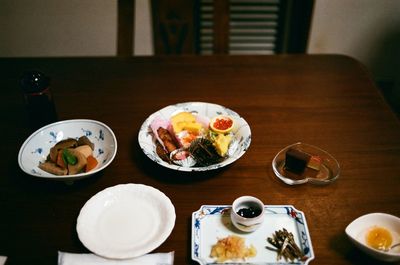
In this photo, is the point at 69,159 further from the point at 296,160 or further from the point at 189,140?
the point at 296,160

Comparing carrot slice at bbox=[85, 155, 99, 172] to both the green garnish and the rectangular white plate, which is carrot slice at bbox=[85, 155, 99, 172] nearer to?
the green garnish

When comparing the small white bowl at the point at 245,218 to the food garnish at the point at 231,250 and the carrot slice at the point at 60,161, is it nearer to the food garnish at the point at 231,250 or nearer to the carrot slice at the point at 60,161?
the food garnish at the point at 231,250

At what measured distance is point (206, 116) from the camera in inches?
59.6

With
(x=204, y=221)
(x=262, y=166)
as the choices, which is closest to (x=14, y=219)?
(x=204, y=221)

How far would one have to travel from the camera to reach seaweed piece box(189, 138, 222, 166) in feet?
4.27

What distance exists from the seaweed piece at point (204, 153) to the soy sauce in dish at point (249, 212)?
0.25 meters

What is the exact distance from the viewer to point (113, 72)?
1.85 m

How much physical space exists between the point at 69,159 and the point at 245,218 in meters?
0.65

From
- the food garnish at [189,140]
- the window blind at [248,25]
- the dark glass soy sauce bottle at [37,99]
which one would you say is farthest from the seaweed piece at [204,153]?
the window blind at [248,25]

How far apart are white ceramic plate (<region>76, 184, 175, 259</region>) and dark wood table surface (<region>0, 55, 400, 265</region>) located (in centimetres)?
4

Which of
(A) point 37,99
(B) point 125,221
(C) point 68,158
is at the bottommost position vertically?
(B) point 125,221

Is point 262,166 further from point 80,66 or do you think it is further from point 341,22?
point 341,22

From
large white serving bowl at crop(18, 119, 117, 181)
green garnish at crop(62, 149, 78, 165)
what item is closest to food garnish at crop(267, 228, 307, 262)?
large white serving bowl at crop(18, 119, 117, 181)

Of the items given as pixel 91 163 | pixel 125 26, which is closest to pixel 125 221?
pixel 91 163
